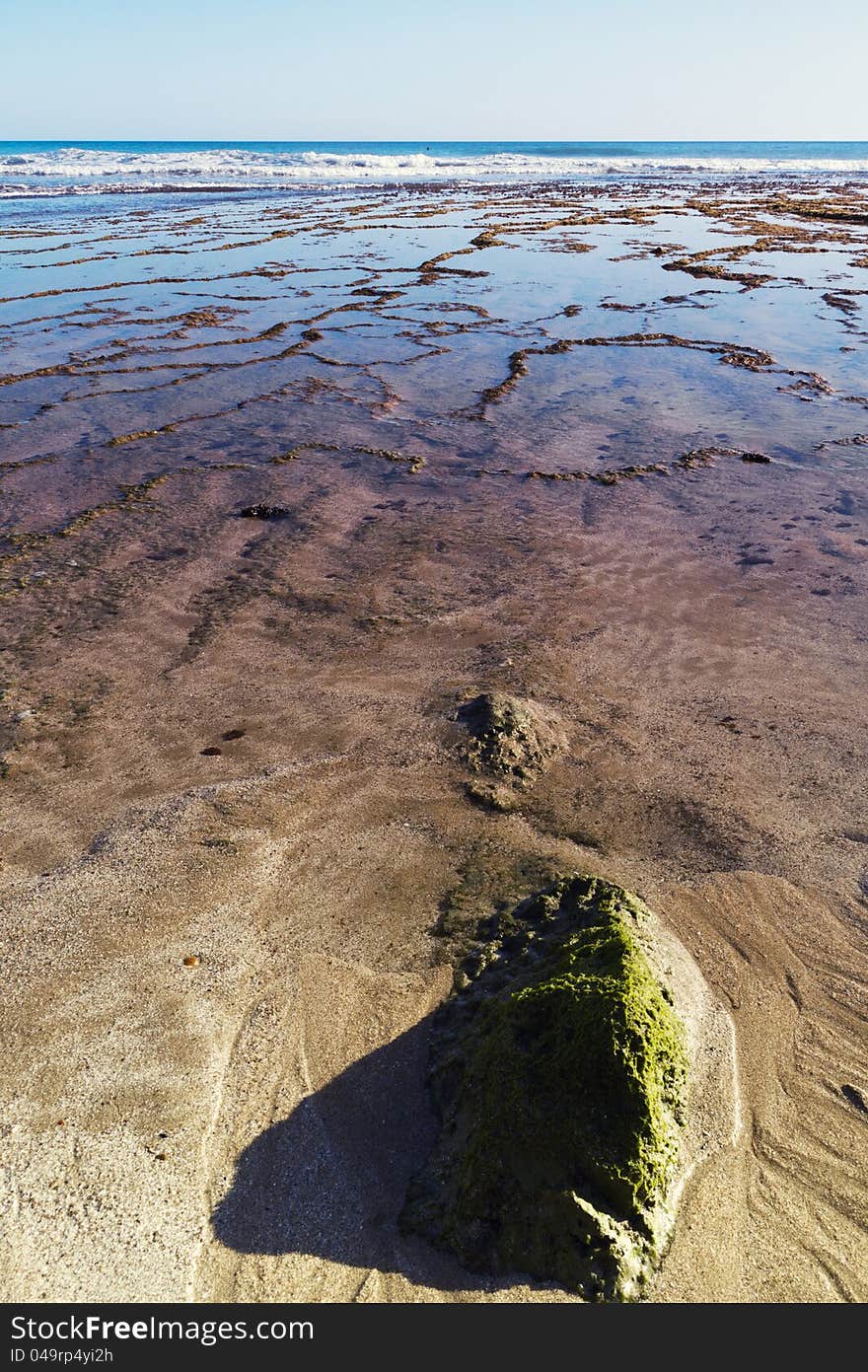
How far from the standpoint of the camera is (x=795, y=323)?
50.2ft

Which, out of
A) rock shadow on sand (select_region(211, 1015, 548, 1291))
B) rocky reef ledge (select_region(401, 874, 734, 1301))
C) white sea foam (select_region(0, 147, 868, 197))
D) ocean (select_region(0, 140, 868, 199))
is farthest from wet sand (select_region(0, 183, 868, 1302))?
white sea foam (select_region(0, 147, 868, 197))

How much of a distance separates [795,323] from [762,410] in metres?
6.03

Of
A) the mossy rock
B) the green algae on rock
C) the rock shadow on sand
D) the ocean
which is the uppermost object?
the ocean

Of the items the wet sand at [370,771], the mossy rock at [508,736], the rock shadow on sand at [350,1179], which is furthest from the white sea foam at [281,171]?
the rock shadow on sand at [350,1179]

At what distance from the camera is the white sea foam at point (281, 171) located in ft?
184

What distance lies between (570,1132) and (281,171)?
81.8 m

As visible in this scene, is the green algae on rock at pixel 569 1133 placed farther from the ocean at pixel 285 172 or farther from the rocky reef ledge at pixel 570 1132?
the ocean at pixel 285 172

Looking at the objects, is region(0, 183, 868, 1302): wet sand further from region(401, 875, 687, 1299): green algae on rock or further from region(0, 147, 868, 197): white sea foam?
region(0, 147, 868, 197): white sea foam

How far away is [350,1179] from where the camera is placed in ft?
8.47

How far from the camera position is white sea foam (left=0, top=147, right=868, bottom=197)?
56188 mm

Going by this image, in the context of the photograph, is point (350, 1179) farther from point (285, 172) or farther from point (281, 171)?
point (281, 171)
